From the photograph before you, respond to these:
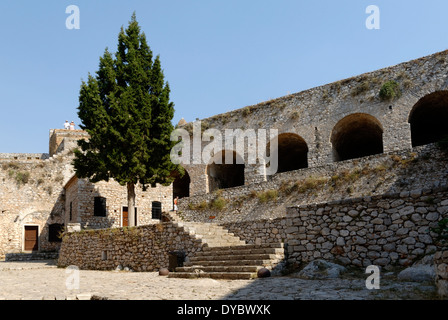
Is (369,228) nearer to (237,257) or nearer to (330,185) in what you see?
(237,257)

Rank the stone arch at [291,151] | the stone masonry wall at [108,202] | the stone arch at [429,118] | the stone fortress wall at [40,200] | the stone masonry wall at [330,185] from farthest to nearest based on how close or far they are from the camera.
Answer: the stone fortress wall at [40,200] < the stone arch at [291,151] < the stone masonry wall at [108,202] < the stone arch at [429,118] < the stone masonry wall at [330,185]

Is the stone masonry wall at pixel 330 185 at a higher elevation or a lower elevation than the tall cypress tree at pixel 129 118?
lower

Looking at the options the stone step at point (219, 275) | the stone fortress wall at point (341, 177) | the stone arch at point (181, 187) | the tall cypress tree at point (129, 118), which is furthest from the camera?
the stone arch at point (181, 187)

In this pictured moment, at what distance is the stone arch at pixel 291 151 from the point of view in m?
25.1

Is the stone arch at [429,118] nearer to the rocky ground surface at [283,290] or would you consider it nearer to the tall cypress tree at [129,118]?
the tall cypress tree at [129,118]

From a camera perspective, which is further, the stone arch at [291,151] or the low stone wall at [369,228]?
the stone arch at [291,151]

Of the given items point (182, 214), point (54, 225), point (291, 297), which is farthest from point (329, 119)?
point (54, 225)

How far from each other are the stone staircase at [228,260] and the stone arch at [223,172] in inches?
519

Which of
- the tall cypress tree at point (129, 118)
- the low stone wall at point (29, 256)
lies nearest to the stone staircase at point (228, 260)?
the tall cypress tree at point (129, 118)

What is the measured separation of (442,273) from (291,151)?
71.1ft

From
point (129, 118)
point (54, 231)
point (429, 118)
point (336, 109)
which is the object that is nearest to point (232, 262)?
point (129, 118)

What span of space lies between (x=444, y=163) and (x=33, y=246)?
25.5m

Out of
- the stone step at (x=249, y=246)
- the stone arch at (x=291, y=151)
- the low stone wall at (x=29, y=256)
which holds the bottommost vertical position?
the low stone wall at (x=29, y=256)
